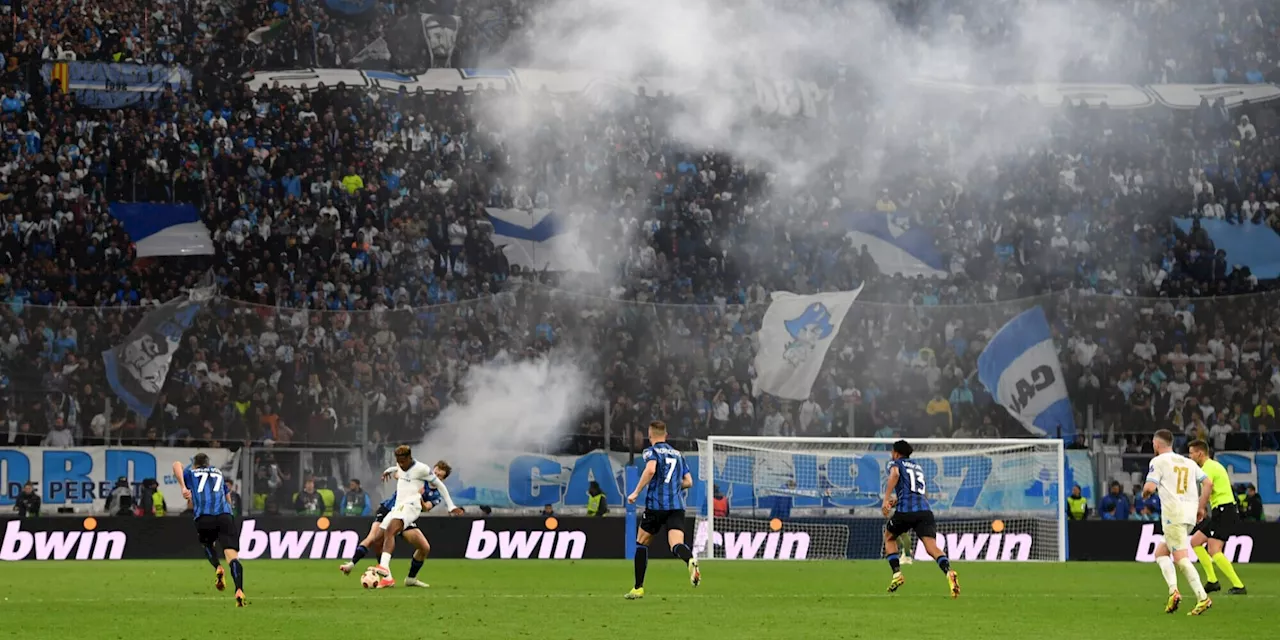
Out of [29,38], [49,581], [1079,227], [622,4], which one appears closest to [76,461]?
[49,581]

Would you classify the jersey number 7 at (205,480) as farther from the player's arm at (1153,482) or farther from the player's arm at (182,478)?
the player's arm at (1153,482)

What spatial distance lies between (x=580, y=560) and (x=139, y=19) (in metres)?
20.1

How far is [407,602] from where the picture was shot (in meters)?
16.6

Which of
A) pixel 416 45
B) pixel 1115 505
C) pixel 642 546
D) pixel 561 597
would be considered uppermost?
pixel 416 45

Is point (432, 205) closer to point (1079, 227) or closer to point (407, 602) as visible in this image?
point (1079, 227)

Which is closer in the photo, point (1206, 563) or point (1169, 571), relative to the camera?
point (1169, 571)

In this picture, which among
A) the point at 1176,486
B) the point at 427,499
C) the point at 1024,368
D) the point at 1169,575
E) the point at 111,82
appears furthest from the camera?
the point at 111,82

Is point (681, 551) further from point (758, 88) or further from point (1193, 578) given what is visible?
point (758, 88)

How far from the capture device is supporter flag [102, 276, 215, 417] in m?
26.5

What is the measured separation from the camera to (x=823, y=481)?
93.0 feet

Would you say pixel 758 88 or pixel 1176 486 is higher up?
pixel 758 88

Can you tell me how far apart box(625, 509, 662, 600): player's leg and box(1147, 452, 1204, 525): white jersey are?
5.12 m

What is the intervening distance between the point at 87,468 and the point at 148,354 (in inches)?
85.2

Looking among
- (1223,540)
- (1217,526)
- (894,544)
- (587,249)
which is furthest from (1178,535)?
(587,249)
